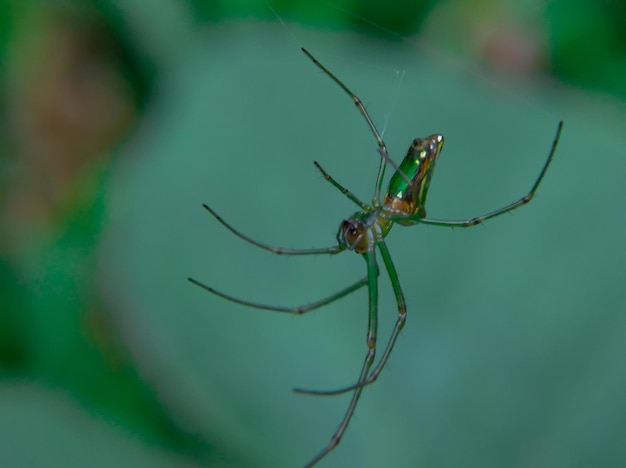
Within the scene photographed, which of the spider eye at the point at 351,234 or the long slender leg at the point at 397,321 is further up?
the spider eye at the point at 351,234

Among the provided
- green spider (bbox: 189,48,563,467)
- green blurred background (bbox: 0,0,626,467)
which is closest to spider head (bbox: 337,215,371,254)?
green spider (bbox: 189,48,563,467)

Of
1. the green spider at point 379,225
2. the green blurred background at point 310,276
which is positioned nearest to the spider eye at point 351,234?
the green spider at point 379,225

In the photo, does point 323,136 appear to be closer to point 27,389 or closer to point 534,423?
point 534,423

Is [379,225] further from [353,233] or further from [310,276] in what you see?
[310,276]

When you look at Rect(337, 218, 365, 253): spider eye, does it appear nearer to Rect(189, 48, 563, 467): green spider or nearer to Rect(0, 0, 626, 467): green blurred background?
Rect(189, 48, 563, 467): green spider

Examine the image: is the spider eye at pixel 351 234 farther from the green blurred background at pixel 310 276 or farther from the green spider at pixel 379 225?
the green blurred background at pixel 310 276
